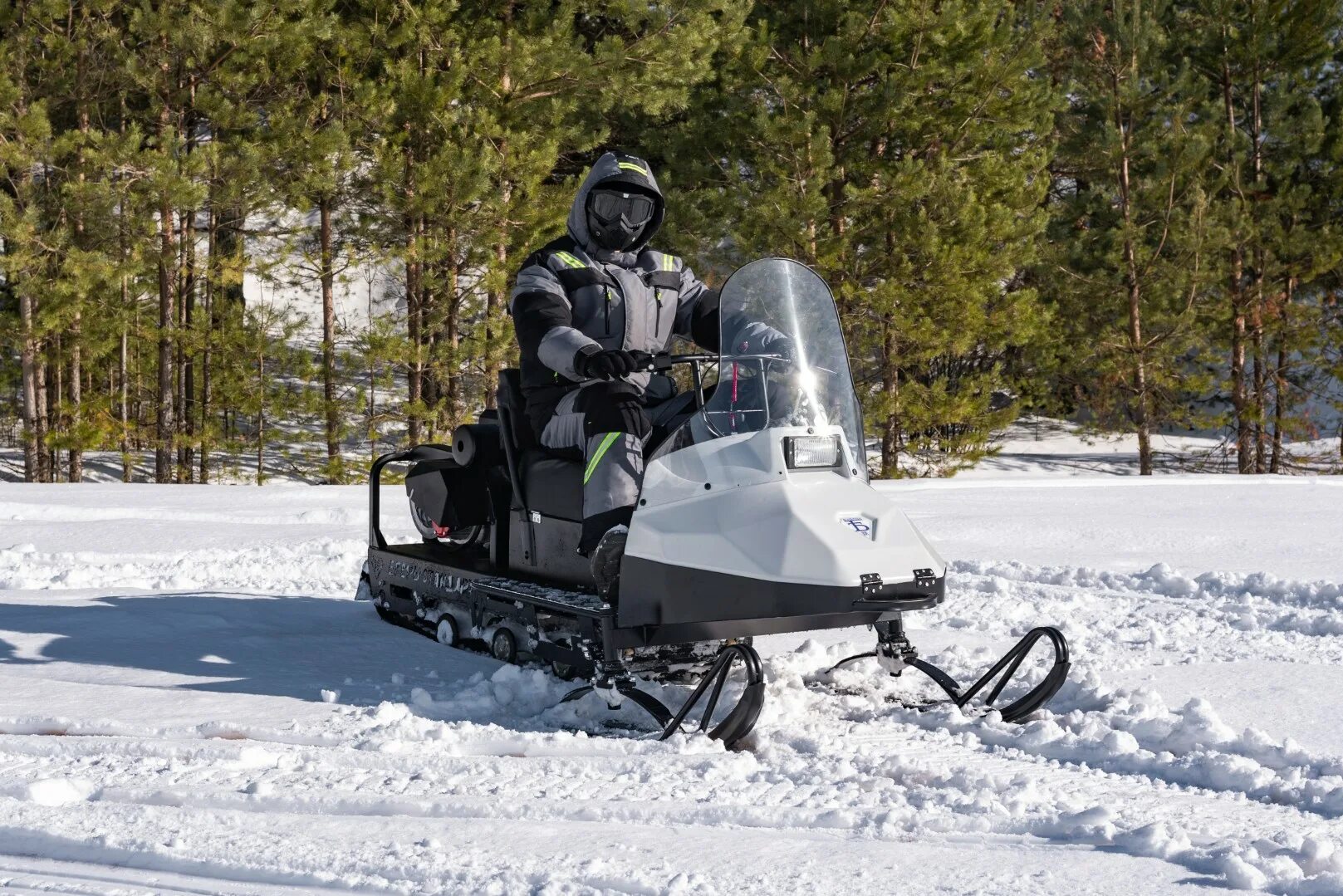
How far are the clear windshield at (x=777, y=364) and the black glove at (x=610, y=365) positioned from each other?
9.1 inches

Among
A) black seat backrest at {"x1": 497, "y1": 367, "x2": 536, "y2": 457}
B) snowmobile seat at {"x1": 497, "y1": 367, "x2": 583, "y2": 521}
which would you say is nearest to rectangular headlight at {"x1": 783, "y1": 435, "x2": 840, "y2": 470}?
snowmobile seat at {"x1": 497, "y1": 367, "x2": 583, "y2": 521}

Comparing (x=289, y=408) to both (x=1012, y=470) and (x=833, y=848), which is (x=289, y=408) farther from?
(x=833, y=848)

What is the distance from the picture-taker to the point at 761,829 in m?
2.61

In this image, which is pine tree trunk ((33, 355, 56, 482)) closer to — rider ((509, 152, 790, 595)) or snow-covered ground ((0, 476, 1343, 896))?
snow-covered ground ((0, 476, 1343, 896))

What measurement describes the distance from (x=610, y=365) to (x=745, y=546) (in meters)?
0.64

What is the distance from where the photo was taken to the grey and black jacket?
3.97 metres

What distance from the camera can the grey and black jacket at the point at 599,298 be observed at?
397 centimetres

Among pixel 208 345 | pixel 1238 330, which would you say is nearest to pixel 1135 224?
pixel 1238 330

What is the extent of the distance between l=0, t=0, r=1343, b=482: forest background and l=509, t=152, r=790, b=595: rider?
26.1 ft

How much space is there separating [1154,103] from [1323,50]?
2928 mm

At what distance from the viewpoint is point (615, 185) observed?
13.5 ft

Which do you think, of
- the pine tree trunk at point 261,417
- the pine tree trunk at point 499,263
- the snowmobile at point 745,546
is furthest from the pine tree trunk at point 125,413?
the snowmobile at point 745,546

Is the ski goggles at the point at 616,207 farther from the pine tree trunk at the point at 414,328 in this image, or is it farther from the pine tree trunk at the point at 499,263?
the pine tree trunk at the point at 414,328

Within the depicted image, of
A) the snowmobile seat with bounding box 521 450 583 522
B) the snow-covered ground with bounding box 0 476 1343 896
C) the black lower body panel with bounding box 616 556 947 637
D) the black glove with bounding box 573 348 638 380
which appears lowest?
the snow-covered ground with bounding box 0 476 1343 896
